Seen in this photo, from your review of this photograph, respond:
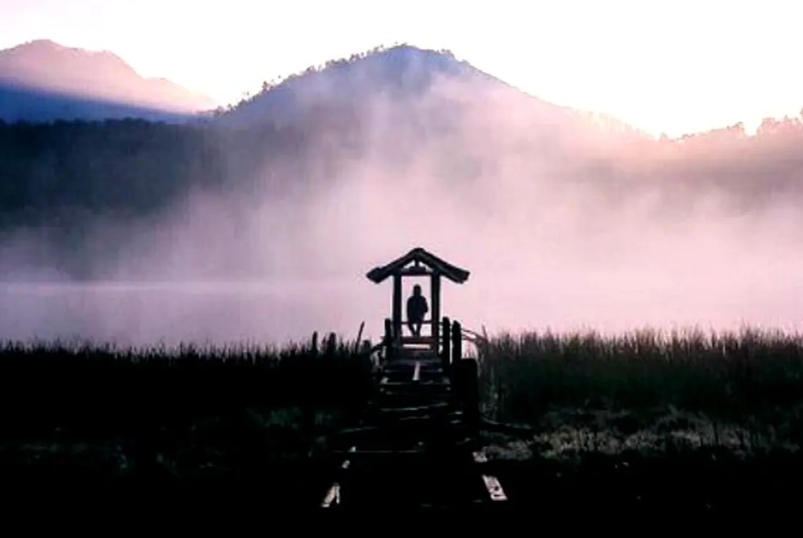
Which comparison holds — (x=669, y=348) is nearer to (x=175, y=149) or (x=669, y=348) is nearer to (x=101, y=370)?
(x=101, y=370)

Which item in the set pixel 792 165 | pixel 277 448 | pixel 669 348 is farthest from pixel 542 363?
pixel 792 165

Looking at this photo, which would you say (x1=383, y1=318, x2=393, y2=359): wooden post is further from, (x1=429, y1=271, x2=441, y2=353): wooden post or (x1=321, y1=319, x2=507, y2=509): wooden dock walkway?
(x1=321, y1=319, x2=507, y2=509): wooden dock walkway

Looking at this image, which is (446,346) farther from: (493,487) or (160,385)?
(493,487)

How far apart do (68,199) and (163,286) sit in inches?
851

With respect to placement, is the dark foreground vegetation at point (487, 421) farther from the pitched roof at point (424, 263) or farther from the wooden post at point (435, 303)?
the pitched roof at point (424, 263)

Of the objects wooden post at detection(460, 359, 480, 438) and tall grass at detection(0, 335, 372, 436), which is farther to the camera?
tall grass at detection(0, 335, 372, 436)

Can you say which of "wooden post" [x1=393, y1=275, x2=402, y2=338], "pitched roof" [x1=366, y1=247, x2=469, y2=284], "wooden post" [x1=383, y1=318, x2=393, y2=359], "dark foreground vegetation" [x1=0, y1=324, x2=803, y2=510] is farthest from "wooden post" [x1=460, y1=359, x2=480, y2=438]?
"wooden post" [x1=393, y1=275, x2=402, y2=338]

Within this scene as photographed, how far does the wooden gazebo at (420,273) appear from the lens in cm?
2802

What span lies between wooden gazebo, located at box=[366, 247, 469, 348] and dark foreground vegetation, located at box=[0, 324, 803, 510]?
1.67 meters

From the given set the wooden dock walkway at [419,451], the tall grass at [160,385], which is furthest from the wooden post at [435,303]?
the wooden dock walkway at [419,451]

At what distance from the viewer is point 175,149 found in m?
156

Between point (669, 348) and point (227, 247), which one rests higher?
point (227, 247)

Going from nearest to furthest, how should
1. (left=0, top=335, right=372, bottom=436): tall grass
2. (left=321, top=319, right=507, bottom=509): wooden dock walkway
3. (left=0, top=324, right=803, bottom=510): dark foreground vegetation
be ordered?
(left=321, top=319, right=507, bottom=509): wooden dock walkway, (left=0, top=324, right=803, bottom=510): dark foreground vegetation, (left=0, top=335, right=372, bottom=436): tall grass

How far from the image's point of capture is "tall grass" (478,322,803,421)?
23.9m
